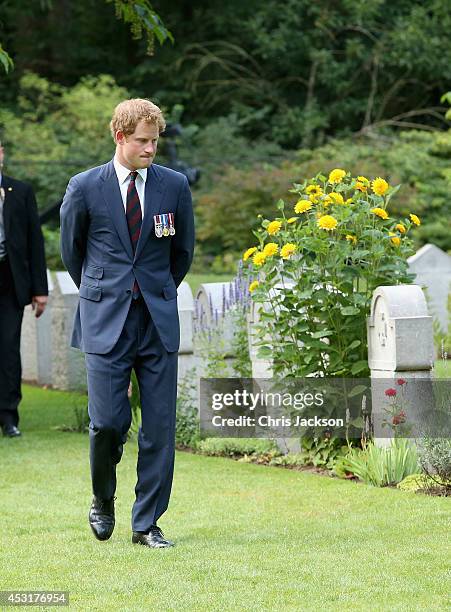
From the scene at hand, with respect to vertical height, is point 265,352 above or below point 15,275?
below

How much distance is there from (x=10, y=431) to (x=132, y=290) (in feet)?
14.3

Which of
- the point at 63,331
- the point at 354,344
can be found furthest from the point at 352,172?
the point at 354,344

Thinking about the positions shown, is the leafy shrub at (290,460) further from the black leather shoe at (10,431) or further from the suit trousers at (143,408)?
the suit trousers at (143,408)

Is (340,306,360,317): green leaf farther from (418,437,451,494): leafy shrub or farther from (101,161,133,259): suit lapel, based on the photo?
(101,161,133,259): suit lapel

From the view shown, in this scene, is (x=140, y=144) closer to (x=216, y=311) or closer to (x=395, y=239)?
(x=395, y=239)

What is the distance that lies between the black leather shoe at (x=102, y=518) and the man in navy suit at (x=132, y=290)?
3.7 inches

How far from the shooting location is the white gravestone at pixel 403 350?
292 inches

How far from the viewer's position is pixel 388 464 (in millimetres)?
7289

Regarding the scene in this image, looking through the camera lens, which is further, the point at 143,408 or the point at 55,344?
the point at 55,344

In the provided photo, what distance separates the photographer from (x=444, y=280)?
603 inches

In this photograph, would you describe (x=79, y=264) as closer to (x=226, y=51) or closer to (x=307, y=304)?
(x=307, y=304)

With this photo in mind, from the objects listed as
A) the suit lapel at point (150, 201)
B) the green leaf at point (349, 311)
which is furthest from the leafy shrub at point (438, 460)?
the suit lapel at point (150, 201)

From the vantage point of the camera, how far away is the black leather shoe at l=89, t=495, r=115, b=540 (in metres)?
5.90

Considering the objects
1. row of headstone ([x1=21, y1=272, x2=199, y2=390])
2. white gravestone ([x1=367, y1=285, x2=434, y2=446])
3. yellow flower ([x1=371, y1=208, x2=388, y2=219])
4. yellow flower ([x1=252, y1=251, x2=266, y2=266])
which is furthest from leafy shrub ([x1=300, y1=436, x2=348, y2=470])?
row of headstone ([x1=21, y1=272, x2=199, y2=390])
